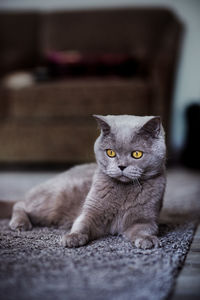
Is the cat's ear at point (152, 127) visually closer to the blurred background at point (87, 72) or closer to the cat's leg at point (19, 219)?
the cat's leg at point (19, 219)

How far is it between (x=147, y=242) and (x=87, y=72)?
6.66ft

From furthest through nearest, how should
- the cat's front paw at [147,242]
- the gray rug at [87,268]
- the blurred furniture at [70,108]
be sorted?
the blurred furniture at [70,108] < the cat's front paw at [147,242] < the gray rug at [87,268]

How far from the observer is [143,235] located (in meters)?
1.23

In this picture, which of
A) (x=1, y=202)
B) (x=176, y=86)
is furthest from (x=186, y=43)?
(x=1, y=202)

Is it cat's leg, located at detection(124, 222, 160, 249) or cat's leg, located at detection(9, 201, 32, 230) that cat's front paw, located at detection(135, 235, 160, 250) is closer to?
cat's leg, located at detection(124, 222, 160, 249)

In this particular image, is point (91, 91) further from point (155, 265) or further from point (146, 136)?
point (155, 265)

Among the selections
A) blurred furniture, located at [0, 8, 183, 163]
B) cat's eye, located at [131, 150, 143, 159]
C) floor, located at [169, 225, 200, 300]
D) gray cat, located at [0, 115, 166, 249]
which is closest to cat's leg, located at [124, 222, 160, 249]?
gray cat, located at [0, 115, 166, 249]

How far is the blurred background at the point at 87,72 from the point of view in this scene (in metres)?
2.71

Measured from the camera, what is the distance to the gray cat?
1.23m

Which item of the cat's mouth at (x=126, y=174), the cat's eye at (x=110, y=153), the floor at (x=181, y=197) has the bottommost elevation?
the floor at (x=181, y=197)

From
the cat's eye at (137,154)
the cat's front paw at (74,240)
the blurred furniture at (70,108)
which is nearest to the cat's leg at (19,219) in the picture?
the cat's front paw at (74,240)

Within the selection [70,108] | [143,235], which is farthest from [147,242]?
[70,108]

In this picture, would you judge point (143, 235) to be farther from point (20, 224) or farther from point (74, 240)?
point (20, 224)

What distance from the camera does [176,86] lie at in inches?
142
